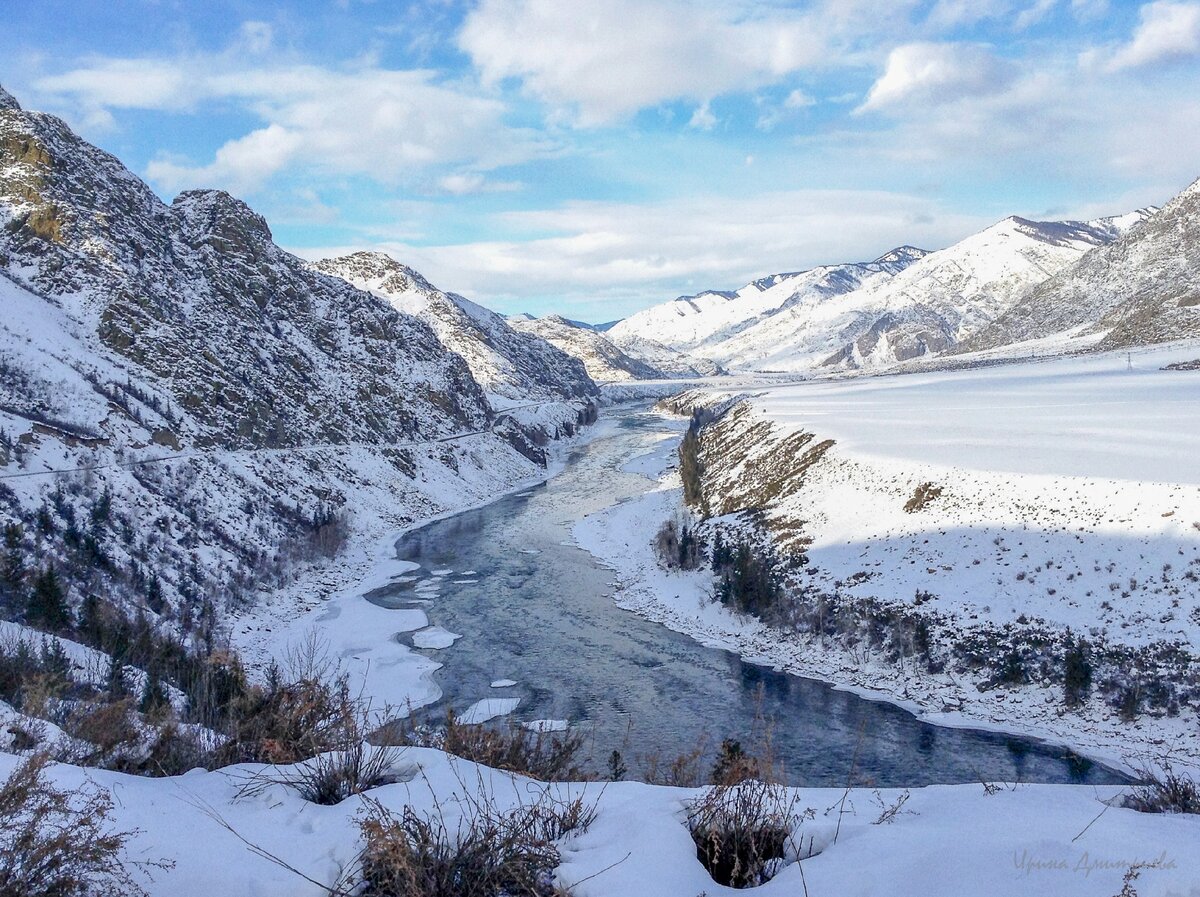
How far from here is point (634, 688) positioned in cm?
2234

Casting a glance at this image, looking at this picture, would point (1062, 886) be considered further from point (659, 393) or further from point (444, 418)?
point (659, 393)

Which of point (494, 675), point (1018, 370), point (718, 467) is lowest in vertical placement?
point (494, 675)

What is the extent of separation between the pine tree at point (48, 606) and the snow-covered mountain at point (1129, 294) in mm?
119894

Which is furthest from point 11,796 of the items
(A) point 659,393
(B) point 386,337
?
(A) point 659,393

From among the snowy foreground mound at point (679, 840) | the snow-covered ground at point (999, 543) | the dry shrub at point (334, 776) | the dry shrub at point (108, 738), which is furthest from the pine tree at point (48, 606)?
the snow-covered ground at point (999, 543)

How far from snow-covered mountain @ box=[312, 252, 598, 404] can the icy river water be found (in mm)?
72919

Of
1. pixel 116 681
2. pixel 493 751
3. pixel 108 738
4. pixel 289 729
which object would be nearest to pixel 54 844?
pixel 108 738

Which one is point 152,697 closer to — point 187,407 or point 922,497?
point 922,497

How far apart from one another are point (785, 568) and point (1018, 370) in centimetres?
7955

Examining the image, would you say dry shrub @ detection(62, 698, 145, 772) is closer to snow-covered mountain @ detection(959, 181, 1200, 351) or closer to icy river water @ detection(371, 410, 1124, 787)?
icy river water @ detection(371, 410, 1124, 787)

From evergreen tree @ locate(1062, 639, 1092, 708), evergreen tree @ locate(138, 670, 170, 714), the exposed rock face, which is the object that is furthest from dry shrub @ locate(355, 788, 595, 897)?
the exposed rock face

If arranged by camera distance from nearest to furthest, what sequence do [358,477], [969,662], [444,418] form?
[969,662] < [358,477] < [444,418]

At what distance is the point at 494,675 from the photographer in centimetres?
2336

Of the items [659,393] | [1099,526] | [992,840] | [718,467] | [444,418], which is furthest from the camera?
[659,393]
